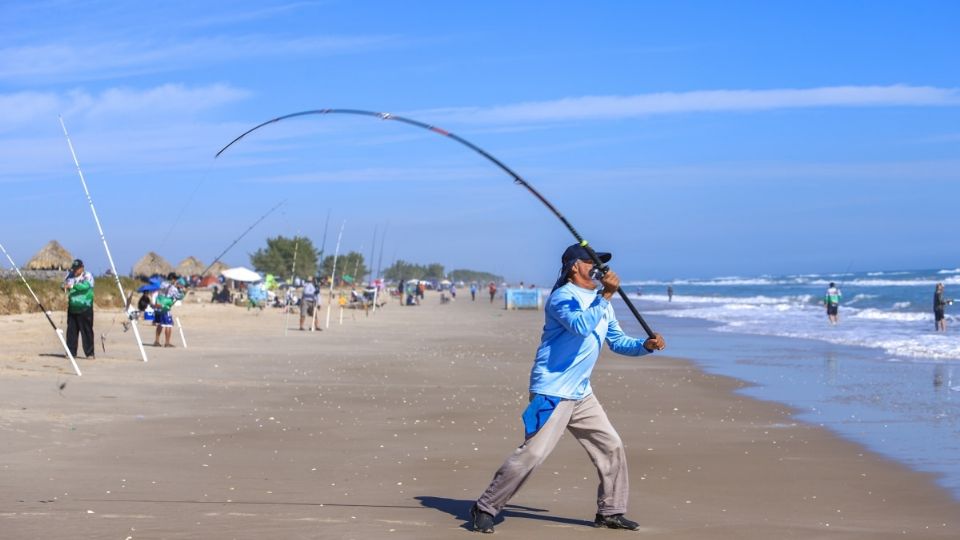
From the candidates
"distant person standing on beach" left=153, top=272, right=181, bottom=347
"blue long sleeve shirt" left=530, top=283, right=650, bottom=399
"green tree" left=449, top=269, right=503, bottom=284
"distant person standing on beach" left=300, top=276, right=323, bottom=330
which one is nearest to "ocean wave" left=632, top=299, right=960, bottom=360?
"distant person standing on beach" left=300, top=276, right=323, bottom=330

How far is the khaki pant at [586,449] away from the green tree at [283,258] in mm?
72127

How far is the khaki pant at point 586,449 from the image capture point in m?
5.76

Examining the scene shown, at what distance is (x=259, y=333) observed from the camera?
83.5 feet

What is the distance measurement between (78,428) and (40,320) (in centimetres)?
1485

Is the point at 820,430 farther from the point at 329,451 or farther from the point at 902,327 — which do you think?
the point at 902,327

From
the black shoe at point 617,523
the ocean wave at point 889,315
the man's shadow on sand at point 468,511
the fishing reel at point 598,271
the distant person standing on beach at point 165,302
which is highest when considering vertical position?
the fishing reel at point 598,271

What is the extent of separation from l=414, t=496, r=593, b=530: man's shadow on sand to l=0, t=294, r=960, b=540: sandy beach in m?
0.02

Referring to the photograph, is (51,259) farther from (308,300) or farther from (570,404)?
(570,404)

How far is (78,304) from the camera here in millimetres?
15523

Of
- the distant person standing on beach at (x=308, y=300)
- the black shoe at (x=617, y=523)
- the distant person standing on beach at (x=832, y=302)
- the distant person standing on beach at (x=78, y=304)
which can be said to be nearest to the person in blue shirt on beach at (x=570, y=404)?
the black shoe at (x=617, y=523)

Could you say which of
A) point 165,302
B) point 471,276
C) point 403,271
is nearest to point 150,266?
point 165,302

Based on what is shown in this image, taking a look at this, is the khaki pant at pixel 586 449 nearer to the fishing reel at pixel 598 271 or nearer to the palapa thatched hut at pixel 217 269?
the fishing reel at pixel 598 271

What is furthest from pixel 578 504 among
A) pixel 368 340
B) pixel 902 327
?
pixel 902 327

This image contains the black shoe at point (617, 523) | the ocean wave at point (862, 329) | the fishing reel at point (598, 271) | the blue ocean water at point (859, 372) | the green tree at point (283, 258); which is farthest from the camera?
the green tree at point (283, 258)
